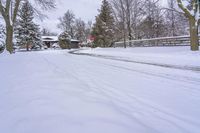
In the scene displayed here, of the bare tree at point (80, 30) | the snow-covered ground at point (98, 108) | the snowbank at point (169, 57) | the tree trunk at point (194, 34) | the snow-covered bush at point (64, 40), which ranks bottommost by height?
the snow-covered ground at point (98, 108)

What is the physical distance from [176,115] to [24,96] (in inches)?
122

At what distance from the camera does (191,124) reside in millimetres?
3346

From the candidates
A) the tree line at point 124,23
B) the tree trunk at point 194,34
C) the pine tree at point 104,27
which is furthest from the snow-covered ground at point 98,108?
the pine tree at point 104,27

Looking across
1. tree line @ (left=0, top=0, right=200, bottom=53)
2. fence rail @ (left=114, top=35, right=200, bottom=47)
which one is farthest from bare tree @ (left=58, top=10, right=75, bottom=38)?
fence rail @ (left=114, top=35, right=200, bottom=47)

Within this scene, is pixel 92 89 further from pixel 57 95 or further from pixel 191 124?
pixel 191 124

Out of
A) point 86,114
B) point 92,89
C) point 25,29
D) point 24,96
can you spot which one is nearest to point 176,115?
point 86,114

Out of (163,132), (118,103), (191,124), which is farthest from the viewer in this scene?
(118,103)

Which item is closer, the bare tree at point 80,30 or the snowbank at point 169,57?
the snowbank at point 169,57

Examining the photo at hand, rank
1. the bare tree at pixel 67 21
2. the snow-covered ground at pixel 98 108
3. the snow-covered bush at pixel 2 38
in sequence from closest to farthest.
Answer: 1. the snow-covered ground at pixel 98 108
2. the snow-covered bush at pixel 2 38
3. the bare tree at pixel 67 21

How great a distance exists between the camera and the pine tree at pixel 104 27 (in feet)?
158

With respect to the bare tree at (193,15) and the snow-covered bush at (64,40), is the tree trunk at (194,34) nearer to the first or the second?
the bare tree at (193,15)

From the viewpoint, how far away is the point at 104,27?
157ft

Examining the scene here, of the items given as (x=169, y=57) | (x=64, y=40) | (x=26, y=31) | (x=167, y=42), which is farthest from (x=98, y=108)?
(x=64, y=40)

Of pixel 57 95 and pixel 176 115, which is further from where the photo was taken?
pixel 57 95
